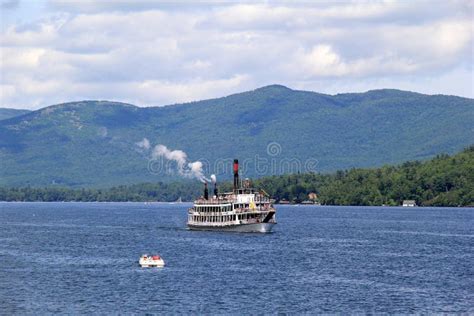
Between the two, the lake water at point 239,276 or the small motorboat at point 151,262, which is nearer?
the lake water at point 239,276

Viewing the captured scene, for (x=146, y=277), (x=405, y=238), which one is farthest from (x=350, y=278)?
(x=405, y=238)

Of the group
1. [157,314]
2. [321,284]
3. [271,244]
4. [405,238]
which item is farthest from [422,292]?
[405,238]

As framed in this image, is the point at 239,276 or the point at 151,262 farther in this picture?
the point at 151,262

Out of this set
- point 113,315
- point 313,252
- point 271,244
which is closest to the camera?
point 113,315

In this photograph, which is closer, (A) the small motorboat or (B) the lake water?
(B) the lake water

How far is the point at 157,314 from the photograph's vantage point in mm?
97312

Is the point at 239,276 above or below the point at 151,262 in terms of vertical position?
below

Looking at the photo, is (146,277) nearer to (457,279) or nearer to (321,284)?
(321,284)

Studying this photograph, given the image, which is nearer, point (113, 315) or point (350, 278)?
point (113, 315)

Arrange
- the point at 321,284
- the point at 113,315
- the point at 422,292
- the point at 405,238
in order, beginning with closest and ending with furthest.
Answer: the point at 113,315, the point at 422,292, the point at 321,284, the point at 405,238

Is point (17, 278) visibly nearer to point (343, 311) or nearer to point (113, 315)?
point (113, 315)

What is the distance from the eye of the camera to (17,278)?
407 feet

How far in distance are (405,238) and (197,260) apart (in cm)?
6253

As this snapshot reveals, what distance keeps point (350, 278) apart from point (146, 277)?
2379 cm
